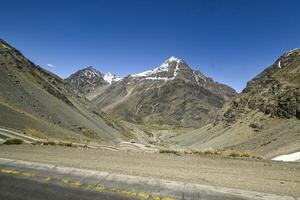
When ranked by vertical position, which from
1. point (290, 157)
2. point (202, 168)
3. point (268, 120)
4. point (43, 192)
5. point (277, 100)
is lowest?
point (43, 192)

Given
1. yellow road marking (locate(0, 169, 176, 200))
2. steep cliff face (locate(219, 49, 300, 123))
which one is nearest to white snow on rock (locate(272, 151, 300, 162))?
steep cliff face (locate(219, 49, 300, 123))

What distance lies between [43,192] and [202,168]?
8001 millimetres

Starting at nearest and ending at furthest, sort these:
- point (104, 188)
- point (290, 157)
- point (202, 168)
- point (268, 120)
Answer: point (104, 188), point (202, 168), point (290, 157), point (268, 120)

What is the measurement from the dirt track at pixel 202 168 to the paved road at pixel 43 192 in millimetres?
2753

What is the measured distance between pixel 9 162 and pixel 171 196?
30.2 ft

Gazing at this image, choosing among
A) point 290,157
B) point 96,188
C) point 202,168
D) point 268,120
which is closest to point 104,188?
point 96,188

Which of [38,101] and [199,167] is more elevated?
[38,101]

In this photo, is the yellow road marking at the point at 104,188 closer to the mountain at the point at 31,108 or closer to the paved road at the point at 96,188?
the paved road at the point at 96,188

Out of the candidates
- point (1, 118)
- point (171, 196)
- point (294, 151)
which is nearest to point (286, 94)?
point (294, 151)

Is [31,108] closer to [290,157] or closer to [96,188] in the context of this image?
[290,157]

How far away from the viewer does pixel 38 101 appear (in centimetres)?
6525

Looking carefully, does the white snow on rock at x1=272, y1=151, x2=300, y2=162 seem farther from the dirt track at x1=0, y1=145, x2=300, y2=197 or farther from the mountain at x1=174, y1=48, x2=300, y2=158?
the dirt track at x1=0, y1=145, x2=300, y2=197

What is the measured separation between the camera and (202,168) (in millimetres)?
14453

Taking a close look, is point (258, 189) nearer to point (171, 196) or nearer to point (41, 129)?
point (171, 196)
